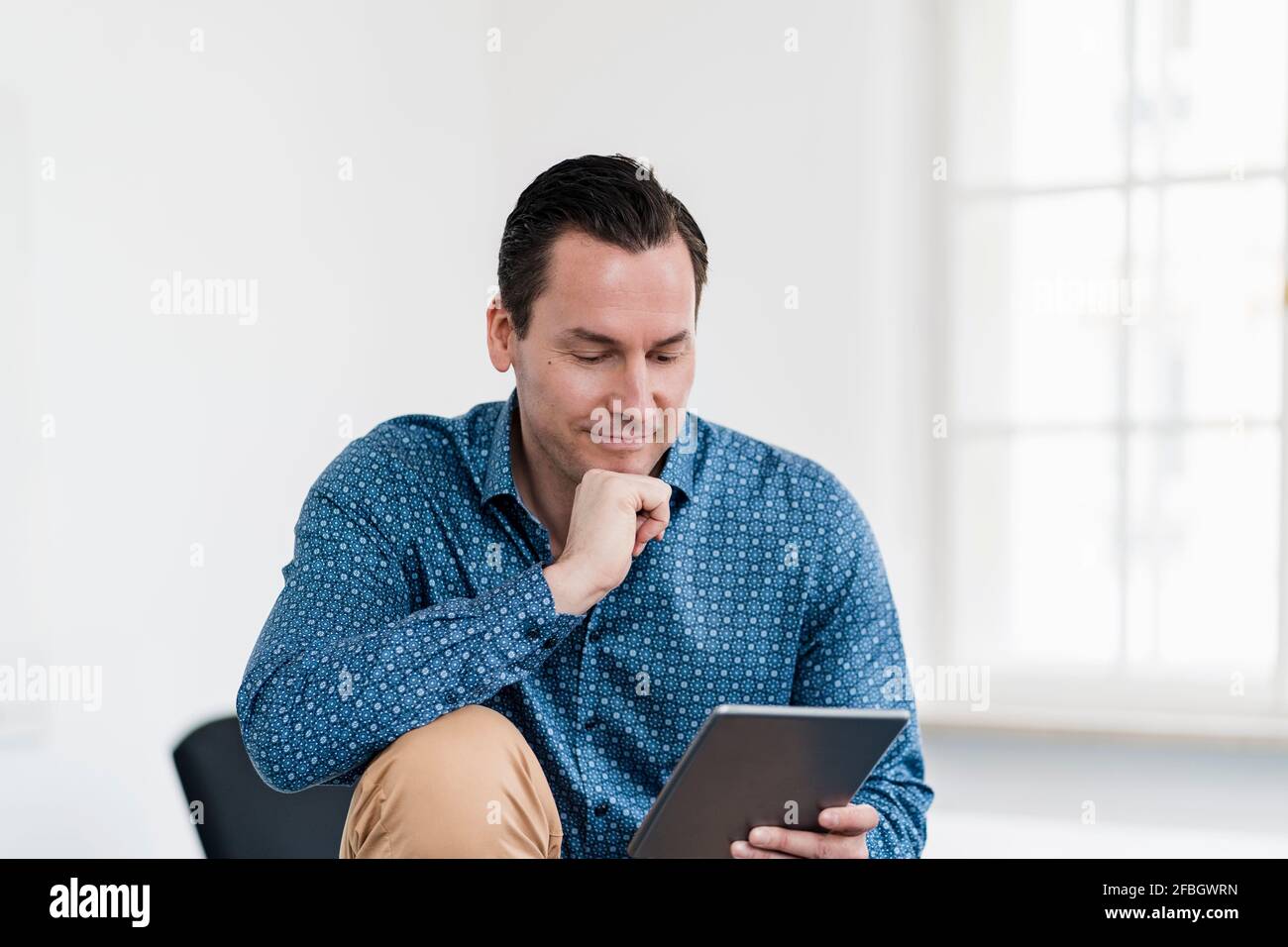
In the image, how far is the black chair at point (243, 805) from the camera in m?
1.74

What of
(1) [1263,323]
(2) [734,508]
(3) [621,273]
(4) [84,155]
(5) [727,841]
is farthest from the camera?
(1) [1263,323]

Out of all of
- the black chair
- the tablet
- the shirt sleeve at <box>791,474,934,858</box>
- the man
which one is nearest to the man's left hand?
the tablet

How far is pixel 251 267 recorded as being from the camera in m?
2.32

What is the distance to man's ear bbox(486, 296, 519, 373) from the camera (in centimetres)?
162

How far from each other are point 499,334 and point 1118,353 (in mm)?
1459

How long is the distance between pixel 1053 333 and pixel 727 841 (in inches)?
67.6

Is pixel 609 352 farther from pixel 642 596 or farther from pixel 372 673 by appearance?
pixel 372 673

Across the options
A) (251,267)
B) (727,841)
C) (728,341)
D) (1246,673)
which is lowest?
(1246,673)

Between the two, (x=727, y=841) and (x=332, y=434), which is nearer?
(x=727, y=841)

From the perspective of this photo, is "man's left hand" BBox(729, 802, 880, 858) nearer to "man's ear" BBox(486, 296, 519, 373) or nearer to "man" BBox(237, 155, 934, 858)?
"man" BBox(237, 155, 934, 858)
